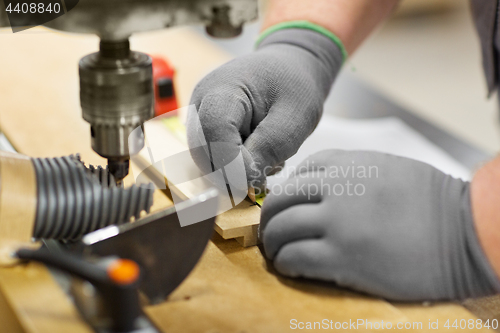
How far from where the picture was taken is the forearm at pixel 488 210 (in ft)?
1.78

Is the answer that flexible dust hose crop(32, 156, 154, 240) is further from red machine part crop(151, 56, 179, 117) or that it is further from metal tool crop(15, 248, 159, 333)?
red machine part crop(151, 56, 179, 117)

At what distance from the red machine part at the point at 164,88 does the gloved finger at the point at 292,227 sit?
1.58 ft

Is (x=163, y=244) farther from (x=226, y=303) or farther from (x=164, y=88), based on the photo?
(x=164, y=88)

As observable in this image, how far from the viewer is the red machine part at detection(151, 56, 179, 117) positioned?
1011mm

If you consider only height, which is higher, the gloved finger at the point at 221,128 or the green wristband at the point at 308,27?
the green wristband at the point at 308,27

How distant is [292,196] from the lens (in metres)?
0.59

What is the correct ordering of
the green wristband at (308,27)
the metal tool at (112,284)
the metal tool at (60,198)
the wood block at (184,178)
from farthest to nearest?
the green wristband at (308,27)
the wood block at (184,178)
the metal tool at (60,198)
the metal tool at (112,284)

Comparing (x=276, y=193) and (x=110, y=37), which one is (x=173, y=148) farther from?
(x=110, y=37)

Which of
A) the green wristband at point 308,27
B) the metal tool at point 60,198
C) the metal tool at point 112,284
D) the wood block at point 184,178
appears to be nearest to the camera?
the metal tool at point 112,284

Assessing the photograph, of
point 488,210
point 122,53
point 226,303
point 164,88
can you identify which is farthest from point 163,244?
point 164,88

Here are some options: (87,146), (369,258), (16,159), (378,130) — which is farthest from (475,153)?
(16,159)

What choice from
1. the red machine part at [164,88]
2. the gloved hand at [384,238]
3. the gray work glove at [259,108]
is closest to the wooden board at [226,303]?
the gloved hand at [384,238]

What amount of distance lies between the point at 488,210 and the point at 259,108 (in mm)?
331

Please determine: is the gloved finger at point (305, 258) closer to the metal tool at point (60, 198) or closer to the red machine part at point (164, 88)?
the metal tool at point (60, 198)
